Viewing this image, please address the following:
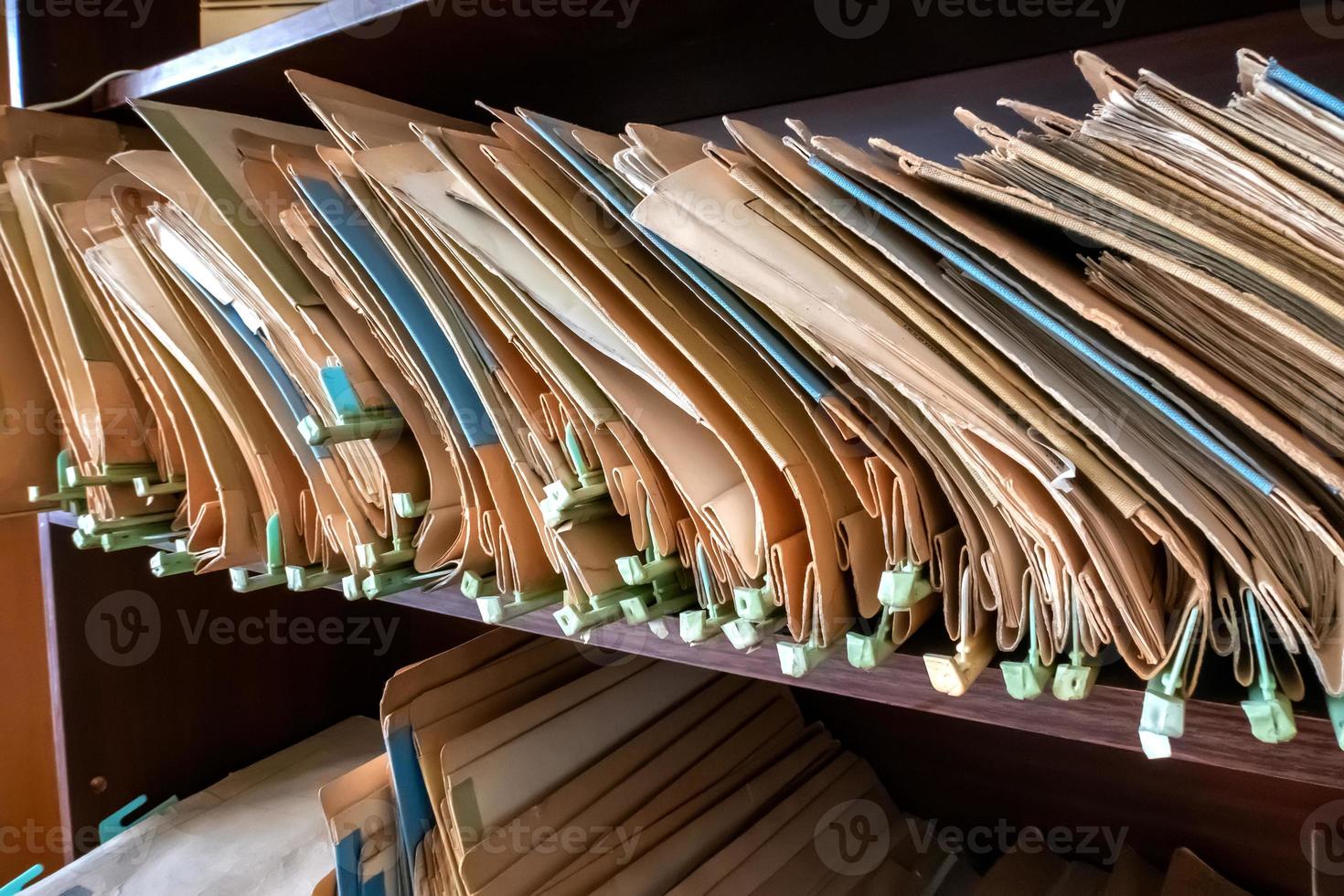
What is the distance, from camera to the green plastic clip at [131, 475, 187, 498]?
812mm

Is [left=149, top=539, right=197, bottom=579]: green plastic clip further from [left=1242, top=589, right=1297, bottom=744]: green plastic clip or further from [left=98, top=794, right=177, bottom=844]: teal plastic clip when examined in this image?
[left=1242, top=589, right=1297, bottom=744]: green plastic clip

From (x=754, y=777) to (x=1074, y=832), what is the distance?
354mm

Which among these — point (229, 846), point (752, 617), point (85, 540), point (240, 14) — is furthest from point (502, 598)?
point (240, 14)

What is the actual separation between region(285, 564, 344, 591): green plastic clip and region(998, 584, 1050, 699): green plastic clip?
0.54 meters

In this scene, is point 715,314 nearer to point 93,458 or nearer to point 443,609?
point 443,609

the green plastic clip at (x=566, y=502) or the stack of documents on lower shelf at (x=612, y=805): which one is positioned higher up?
the green plastic clip at (x=566, y=502)

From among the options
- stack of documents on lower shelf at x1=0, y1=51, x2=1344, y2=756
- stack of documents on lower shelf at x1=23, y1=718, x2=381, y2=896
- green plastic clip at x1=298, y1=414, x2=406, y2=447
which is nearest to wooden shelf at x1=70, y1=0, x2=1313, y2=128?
stack of documents on lower shelf at x1=0, y1=51, x2=1344, y2=756

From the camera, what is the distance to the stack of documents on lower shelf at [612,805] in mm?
716

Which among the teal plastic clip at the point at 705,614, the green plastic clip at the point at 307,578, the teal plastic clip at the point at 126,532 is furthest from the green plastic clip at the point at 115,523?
the teal plastic clip at the point at 705,614

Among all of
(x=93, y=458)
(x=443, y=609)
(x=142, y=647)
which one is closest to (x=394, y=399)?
(x=443, y=609)

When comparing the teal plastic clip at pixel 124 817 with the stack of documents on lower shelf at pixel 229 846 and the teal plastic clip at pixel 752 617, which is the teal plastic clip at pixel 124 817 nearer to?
the stack of documents on lower shelf at pixel 229 846

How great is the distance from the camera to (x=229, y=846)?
104cm

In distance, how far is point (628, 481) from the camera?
0.51 meters

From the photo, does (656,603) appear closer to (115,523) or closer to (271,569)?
(271,569)
